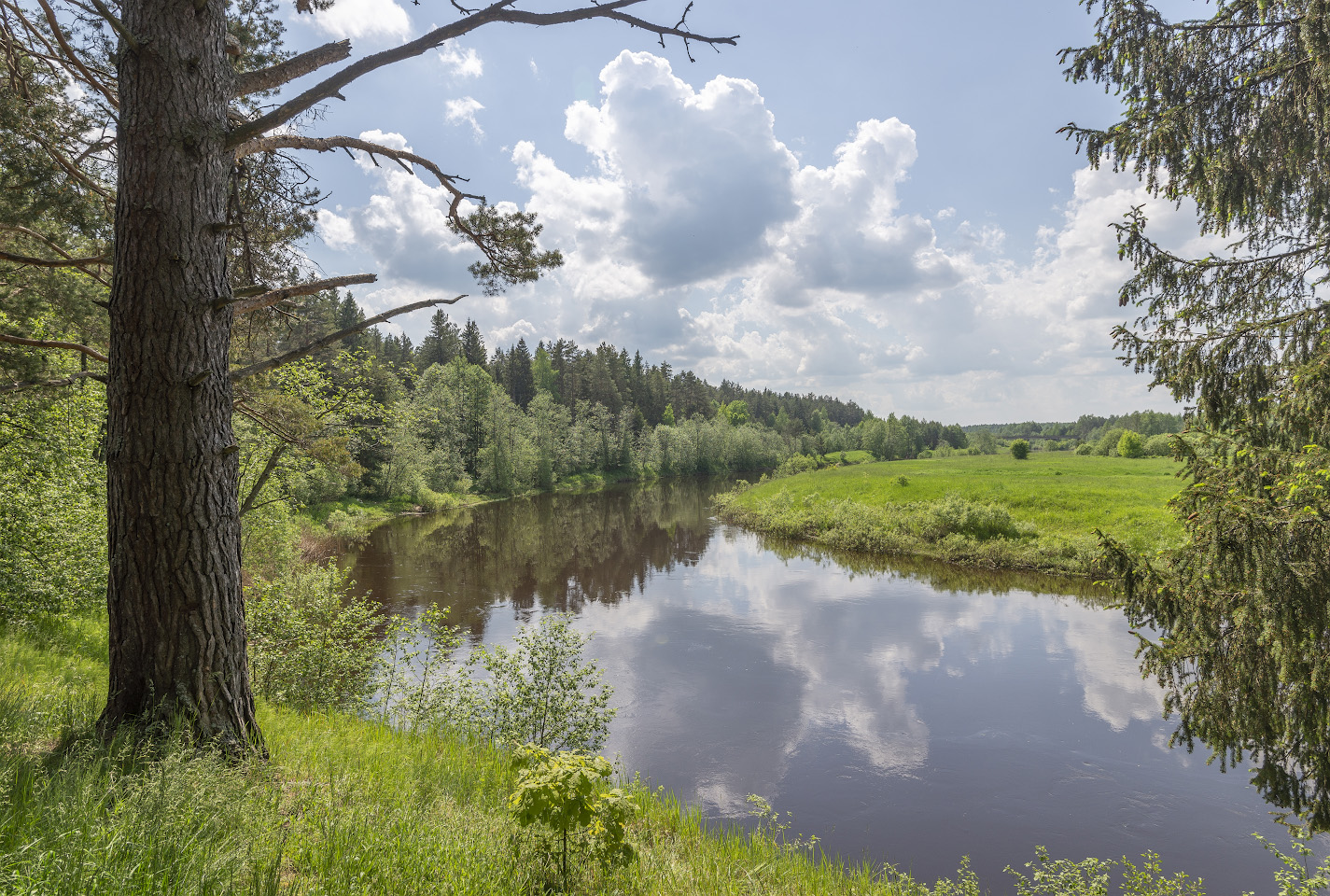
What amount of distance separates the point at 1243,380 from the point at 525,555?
22753 mm

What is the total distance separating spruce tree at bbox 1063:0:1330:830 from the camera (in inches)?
182

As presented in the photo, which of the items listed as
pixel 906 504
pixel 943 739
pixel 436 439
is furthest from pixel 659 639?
pixel 436 439

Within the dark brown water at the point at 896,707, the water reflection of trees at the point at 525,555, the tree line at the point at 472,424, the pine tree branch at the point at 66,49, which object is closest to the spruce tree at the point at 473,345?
the tree line at the point at 472,424

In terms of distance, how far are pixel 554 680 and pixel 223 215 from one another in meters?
6.11

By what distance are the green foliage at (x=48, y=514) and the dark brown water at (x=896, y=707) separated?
7636 millimetres

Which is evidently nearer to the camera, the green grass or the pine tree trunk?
the pine tree trunk

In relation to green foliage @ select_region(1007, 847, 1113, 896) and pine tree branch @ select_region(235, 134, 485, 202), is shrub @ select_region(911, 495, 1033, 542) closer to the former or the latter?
green foliage @ select_region(1007, 847, 1113, 896)

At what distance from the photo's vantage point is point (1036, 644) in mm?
13422

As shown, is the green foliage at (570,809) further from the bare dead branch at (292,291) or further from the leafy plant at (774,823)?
the leafy plant at (774,823)

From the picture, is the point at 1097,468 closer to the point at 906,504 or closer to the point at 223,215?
the point at 906,504

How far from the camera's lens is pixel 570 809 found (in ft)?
10.0

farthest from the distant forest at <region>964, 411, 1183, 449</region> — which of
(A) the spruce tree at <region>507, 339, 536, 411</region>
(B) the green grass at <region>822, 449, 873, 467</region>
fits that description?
(A) the spruce tree at <region>507, 339, 536, 411</region>

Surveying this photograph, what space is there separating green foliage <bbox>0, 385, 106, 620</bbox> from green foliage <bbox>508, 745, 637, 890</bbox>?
7.24 meters

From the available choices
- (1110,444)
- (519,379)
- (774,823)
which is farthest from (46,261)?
(1110,444)
